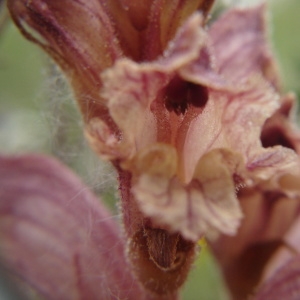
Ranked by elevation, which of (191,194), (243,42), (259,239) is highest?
(243,42)

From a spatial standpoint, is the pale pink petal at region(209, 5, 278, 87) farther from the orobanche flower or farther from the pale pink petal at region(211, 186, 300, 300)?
the pale pink petal at region(211, 186, 300, 300)

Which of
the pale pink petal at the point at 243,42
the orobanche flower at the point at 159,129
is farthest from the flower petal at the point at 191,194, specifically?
the pale pink petal at the point at 243,42

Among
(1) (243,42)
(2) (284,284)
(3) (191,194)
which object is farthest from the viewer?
(1) (243,42)

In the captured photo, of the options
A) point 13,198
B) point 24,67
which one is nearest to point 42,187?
point 13,198

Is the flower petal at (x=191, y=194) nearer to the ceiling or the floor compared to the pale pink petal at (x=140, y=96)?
nearer to the floor

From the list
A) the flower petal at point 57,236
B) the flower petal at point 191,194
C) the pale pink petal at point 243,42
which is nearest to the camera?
the flower petal at point 191,194

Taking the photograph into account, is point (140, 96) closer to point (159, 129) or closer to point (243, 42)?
point (159, 129)

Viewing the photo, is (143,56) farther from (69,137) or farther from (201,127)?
(69,137)

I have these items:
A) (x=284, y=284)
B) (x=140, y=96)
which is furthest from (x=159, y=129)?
(x=284, y=284)

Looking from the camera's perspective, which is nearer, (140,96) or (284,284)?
(140,96)

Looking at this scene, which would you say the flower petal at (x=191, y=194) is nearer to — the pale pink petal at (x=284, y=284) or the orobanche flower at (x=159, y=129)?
the orobanche flower at (x=159, y=129)
